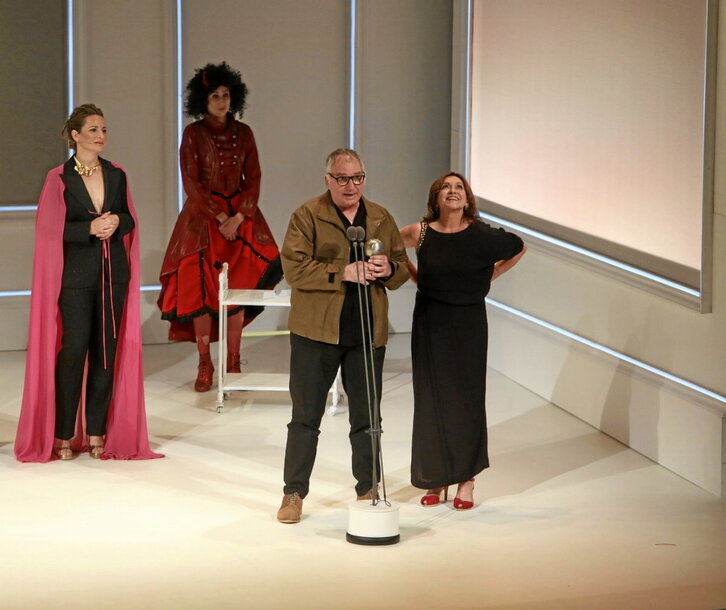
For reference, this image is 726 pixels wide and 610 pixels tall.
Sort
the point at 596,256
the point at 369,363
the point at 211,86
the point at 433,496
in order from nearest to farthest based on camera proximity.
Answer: the point at 369,363 → the point at 433,496 → the point at 596,256 → the point at 211,86

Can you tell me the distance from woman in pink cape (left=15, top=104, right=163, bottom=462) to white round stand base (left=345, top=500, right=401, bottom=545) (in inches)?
60.1

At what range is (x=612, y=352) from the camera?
6203mm

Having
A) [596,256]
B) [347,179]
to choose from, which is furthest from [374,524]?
[596,256]

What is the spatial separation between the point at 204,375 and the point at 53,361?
1577 millimetres

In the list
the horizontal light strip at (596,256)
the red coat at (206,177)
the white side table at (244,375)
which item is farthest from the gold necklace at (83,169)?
the horizontal light strip at (596,256)

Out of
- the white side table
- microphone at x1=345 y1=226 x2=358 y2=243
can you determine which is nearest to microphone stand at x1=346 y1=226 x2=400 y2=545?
microphone at x1=345 y1=226 x2=358 y2=243

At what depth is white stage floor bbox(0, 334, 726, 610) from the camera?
411 centimetres

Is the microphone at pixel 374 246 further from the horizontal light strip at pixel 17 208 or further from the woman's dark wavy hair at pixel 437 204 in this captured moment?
the horizontal light strip at pixel 17 208

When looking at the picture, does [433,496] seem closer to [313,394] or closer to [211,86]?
[313,394]

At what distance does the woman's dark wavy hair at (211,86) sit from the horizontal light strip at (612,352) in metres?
1.96

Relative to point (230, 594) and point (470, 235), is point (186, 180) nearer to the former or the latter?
point (470, 235)

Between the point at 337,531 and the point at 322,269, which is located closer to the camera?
the point at 322,269

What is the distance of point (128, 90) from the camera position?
325 inches

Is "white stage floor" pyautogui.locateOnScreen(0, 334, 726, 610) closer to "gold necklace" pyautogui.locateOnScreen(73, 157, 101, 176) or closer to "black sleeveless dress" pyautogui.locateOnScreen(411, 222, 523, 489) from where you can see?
"black sleeveless dress" pyautogui.locateOnScreen(411, 222, 523, 489)
